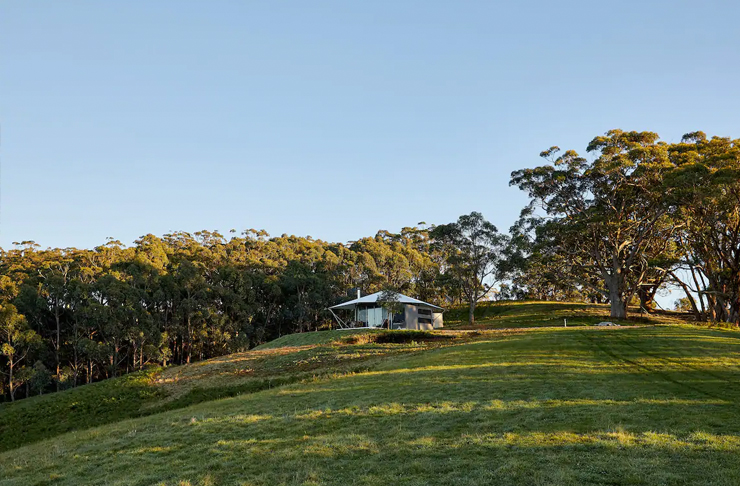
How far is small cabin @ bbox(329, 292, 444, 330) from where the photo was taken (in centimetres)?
4925

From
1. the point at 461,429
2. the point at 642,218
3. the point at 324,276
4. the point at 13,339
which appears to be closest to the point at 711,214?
the point at 642,218

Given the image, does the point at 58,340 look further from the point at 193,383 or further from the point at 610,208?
the point at 610,208

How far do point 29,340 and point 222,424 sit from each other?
123ft

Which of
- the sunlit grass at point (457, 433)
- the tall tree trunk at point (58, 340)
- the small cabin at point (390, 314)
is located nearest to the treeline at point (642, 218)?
the small cabin at point (390, 314)

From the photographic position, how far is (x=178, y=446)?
A: 12211 mm

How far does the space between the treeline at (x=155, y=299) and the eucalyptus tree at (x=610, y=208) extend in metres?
15.6

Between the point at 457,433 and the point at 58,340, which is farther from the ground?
the point at 457,433

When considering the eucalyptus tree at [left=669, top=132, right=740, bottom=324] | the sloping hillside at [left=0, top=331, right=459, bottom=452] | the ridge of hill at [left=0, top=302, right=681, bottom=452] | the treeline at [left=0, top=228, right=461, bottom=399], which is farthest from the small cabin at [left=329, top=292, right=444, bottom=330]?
the eucalyptus tree at [left=669, top=132, right=740, bottom=324]

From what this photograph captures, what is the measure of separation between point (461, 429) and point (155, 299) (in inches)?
1898

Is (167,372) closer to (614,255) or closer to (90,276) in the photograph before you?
(90,276)

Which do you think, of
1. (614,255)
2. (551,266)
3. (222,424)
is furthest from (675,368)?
(551,266)

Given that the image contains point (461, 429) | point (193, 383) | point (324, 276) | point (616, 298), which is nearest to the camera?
point (461, 429)

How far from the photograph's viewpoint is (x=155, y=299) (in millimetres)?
52219

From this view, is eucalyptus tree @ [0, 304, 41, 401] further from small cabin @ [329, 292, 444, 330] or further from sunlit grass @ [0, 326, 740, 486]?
sunlit grass @ [0, 326, 740, 486]
